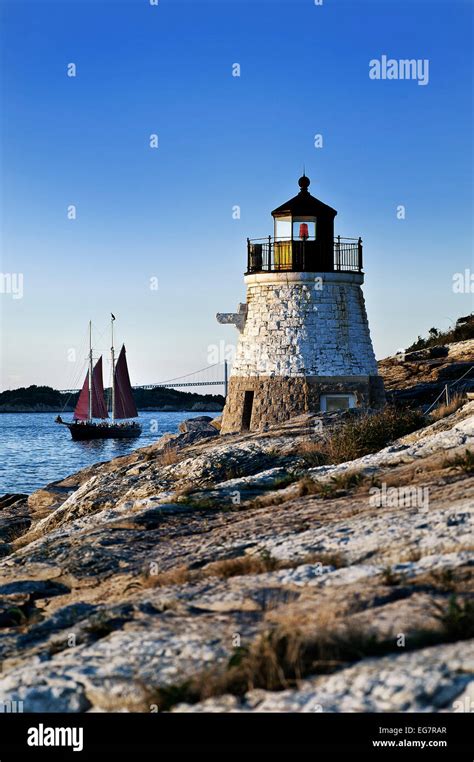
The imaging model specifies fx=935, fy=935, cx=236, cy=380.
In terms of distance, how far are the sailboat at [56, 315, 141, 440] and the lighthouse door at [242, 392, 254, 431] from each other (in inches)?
2714

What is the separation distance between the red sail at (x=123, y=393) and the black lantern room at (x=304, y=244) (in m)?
69.8

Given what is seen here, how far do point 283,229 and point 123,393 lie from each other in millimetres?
72275

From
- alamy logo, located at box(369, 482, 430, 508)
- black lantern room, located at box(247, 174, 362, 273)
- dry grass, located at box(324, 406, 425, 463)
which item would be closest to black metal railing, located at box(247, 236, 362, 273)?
black lantern room, located at box(247, 174, 362, 273)

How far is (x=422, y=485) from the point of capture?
9.85 m

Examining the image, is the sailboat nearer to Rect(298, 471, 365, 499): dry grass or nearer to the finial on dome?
the finial on dome

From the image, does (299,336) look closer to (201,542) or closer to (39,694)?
(201,542)

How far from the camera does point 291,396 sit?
84.1ft

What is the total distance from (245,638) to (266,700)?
742 mm

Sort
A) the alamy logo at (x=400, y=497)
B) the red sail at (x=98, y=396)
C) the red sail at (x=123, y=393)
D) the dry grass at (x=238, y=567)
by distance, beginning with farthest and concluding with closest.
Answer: the red sail at (x=123, y=393) < the red sail at (x=98, y=396) < the alamy logo at (x=400, y=497) < the dry grass at (x=238, y=567)

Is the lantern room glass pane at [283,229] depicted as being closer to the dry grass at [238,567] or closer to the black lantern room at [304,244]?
the black lantern room at [304,244]
